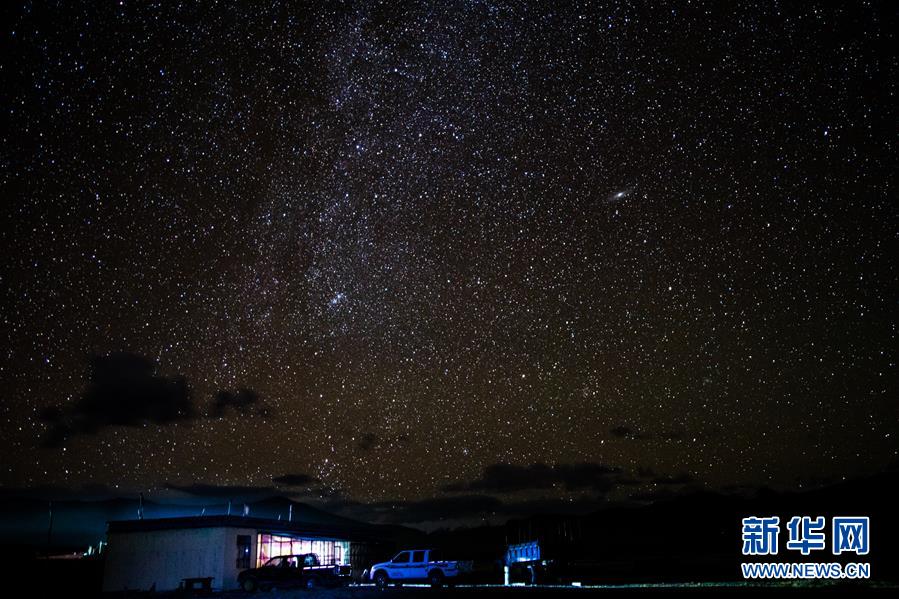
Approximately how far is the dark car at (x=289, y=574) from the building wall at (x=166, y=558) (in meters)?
1.78

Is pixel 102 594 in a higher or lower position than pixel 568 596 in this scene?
lower

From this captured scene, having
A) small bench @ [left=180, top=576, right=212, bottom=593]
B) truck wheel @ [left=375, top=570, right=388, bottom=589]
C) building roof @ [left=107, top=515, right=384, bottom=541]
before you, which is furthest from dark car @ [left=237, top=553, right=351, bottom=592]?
building roof @ [left=107, top=515, right=384, bottom=541]

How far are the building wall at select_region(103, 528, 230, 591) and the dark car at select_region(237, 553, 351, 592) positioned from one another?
70.3 inches

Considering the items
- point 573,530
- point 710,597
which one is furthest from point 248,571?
point 573,530

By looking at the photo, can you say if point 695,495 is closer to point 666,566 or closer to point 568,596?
point 666,566

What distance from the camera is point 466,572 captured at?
35.7m

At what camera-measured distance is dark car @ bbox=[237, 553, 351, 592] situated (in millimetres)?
30594

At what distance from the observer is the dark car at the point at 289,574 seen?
1204 inches

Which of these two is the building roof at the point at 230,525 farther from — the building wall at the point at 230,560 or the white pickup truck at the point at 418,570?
the white pickup truck at the point at 418,570

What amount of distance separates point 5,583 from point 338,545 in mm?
16317
